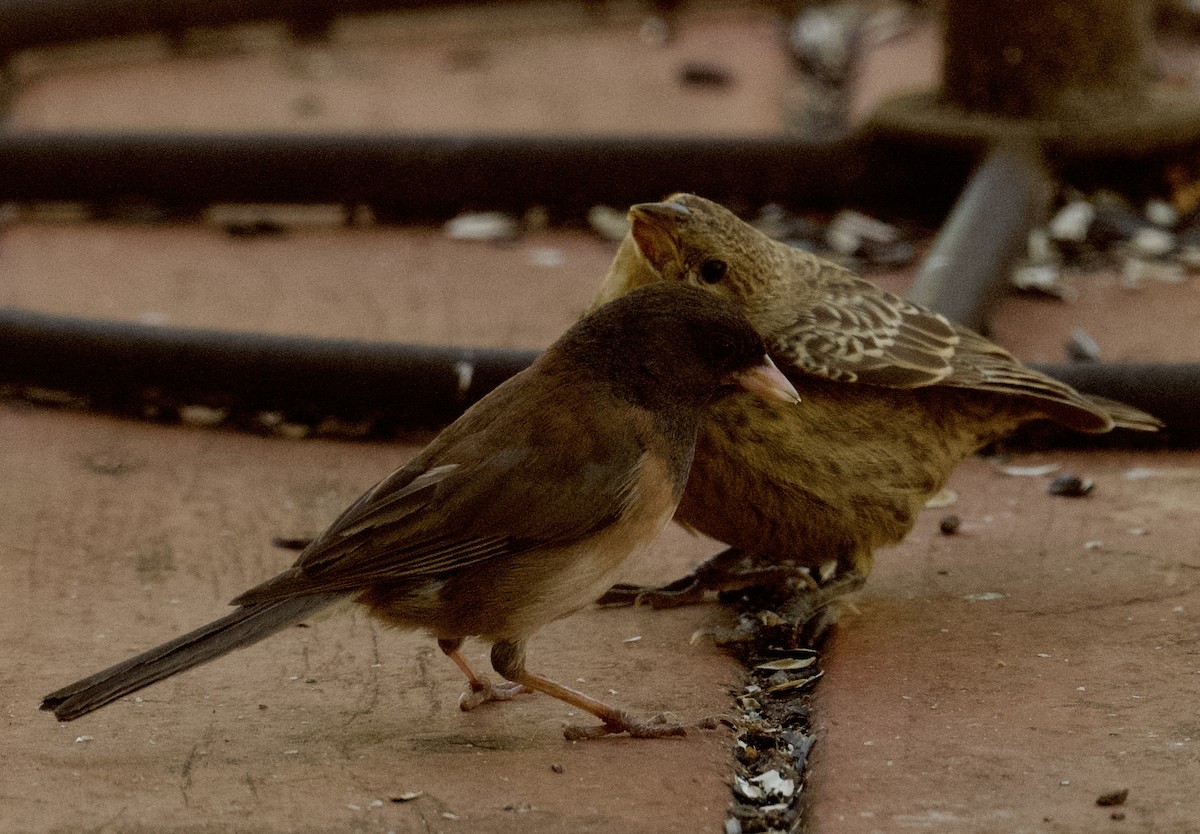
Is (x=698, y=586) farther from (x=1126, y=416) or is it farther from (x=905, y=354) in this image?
(x=1126, y=416)

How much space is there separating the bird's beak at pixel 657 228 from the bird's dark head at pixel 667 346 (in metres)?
0.43

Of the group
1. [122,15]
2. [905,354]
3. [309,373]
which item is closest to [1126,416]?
[905,354]

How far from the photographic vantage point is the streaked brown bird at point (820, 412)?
3578 mm

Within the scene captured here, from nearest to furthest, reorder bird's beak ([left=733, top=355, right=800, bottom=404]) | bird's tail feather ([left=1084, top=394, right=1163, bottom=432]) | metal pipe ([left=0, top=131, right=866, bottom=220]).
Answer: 1. bird's beak ([left=733, top=355, right=800, bottom=404])
2. bird's tail feather ([left=1084, top=394, right=1163, bottom=432])
3. metal pipe ([left=0, top=131, right=866, bottom=220])

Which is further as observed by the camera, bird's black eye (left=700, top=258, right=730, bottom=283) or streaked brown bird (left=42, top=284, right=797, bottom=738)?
bird's black eye (left=700, top=258, right=730, bottom=283)

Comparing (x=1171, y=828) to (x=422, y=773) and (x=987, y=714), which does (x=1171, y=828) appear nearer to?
(x=987, y=714)

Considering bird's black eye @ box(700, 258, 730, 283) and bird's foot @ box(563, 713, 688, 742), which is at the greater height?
bird's black eye @ box(700, 258, 730, 283)

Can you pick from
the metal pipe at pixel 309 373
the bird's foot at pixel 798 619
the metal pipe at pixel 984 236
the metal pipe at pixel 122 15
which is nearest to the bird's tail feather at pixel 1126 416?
the metal pipe at pixel 309 373

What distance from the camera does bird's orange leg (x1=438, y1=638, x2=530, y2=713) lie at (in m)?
3.22

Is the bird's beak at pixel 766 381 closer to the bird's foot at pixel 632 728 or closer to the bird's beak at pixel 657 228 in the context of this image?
the bird's beak at pixel 657 228

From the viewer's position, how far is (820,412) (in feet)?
12.1

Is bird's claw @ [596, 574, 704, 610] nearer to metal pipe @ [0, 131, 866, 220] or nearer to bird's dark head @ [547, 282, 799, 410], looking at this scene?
bird's dark head @ [547, 282, 799, 410]

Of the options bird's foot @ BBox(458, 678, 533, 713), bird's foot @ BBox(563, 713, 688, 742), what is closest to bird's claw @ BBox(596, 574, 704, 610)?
bird's foot @ BBox(458, 678, 533, 713)

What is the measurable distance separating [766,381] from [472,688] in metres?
0.77
